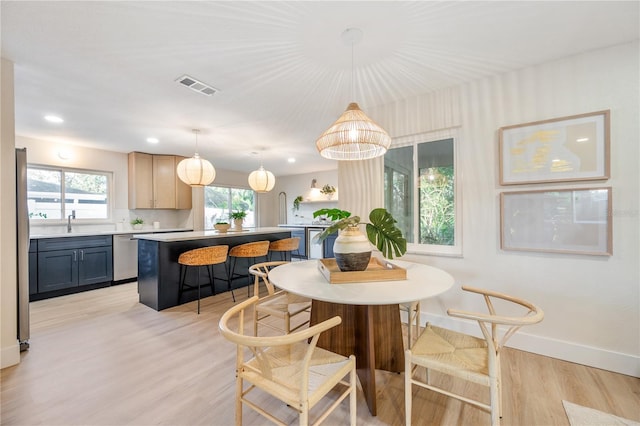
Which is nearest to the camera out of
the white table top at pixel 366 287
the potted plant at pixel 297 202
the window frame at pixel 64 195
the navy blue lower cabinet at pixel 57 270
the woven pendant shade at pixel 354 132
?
the white table top at pixel 366 287

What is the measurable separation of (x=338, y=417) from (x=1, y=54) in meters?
3.44

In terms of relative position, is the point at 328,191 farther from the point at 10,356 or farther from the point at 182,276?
the point at 10,356

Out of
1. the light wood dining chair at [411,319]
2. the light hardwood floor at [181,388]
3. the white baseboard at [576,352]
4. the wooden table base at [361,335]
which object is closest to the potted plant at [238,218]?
the light hardwood floor at [181,388]

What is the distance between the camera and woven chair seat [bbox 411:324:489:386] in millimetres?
1269

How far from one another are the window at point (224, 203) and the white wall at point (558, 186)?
519 centimetres

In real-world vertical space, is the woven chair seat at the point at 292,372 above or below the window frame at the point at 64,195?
below

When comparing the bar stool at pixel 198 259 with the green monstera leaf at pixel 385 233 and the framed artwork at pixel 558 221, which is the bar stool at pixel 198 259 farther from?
the framed artwork at pixel 558 221

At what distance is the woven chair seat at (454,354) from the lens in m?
1.27

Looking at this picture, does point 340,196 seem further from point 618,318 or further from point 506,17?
point 618,318

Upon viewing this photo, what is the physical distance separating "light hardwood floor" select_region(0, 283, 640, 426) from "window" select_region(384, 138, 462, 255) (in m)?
1.11

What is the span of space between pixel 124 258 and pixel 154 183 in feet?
4.98

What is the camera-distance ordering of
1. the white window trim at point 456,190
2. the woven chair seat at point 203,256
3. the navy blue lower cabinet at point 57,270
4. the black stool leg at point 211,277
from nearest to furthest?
the white window trim at point 456,190 < the woven chair seat at point 203,256 < the navy blue lower cabinet at point 57,270 < the black stool leg at point 211,277

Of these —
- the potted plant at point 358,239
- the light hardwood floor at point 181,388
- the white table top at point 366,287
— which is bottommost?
the light hardwood floor at point 181,388

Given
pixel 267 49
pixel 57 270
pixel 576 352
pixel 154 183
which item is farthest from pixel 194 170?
pixel 576 352
